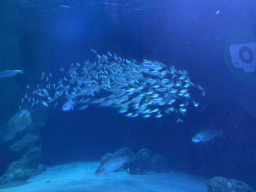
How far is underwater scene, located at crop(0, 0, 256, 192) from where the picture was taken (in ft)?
26.4

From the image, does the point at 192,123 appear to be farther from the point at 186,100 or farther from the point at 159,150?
the point at 159,150

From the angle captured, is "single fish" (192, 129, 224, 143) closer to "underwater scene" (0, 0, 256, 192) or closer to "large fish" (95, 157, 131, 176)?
"underwater scene" (0, 0, 256, 192)

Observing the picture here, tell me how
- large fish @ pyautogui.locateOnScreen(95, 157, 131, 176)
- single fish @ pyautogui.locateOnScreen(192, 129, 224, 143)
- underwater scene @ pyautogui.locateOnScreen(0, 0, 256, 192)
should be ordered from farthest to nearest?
single fish @ pyautogui.locateOnScreen(192, 129, 224, 143), underwater scene @ pyautogui.locateOnScreen(0, 0, 256, 192), large fish @ pyautogui.locateOnScreen(95, 157, 131, 176)

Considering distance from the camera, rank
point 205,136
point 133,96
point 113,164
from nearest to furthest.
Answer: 1. point 113,164
2. point 205,136
3. point 133,96

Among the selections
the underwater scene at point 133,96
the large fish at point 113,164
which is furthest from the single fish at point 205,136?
the large fish at point 113,164

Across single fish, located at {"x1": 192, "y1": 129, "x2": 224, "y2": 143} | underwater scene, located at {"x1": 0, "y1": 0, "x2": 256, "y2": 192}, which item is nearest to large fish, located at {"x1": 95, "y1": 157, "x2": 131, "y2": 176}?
underwater scene, located at {"x1": 0, "y1": 0, "x2": 256, "y2": 192}

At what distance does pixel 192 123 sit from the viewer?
9.98 metres

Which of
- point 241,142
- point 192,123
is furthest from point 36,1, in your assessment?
point 241,142

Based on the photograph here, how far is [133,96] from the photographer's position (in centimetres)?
1052

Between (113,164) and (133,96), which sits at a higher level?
(133,96)

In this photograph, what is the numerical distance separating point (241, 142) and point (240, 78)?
3108mm

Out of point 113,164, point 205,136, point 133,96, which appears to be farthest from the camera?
point 133,96

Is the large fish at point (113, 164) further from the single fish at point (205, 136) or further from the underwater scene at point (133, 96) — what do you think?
the single fish at point (205, 136)

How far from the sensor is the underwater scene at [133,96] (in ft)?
26.4
